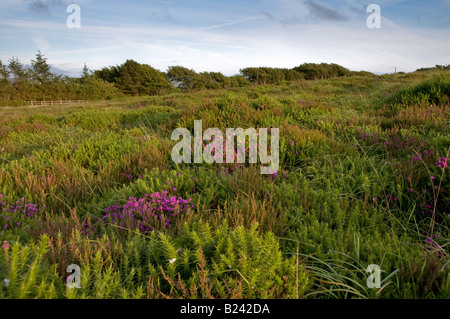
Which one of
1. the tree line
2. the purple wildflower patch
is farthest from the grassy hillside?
the tree line

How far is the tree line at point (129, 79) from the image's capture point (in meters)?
48.3

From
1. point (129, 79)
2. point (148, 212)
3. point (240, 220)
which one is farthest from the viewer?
point (129, 79)

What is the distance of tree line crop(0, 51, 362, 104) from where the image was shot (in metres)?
48.3

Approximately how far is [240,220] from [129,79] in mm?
66998

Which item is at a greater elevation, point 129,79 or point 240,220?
point 129,79

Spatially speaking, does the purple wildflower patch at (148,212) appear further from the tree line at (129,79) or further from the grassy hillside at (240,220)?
the tree line at (129,79)

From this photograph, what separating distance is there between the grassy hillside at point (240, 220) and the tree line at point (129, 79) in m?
47.4

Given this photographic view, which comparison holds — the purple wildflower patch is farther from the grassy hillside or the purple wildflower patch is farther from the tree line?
the tree line

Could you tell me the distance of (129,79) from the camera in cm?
6197

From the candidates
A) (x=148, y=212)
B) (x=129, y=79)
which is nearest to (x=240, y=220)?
(x=148, y=212)

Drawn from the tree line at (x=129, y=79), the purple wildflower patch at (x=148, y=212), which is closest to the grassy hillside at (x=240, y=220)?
the purple wildflower patch at (x=148, y=212)

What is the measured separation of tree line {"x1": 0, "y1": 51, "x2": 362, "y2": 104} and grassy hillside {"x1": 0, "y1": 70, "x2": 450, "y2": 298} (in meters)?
47.4

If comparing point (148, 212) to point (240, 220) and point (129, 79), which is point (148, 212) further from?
point (129, 79)
